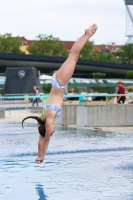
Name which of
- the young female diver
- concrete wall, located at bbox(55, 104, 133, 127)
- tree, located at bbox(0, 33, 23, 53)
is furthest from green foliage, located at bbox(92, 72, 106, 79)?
the young female diver

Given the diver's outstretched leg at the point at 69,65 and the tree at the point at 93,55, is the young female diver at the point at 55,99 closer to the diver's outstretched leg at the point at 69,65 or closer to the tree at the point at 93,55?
the diver's outstretched leg at the point at 69,65

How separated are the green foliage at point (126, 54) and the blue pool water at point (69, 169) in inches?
4494

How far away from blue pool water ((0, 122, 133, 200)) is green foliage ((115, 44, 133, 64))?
11415 cm

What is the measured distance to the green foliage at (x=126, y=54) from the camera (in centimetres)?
12775

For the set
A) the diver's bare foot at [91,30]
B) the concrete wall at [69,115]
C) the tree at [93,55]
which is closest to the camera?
the diver's bare foot at [91,30]

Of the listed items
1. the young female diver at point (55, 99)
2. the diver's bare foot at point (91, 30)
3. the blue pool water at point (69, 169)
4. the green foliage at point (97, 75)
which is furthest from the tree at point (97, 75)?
the young female diver at point (55, 99)

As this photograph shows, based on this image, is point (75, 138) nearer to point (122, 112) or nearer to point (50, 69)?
point (122, 112)

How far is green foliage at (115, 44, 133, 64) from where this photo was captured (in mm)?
127750

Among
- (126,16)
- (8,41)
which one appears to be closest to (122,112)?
(126,16)

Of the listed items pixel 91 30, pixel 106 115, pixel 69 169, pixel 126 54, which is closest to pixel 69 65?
pixel 91 30

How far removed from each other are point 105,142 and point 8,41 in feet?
373

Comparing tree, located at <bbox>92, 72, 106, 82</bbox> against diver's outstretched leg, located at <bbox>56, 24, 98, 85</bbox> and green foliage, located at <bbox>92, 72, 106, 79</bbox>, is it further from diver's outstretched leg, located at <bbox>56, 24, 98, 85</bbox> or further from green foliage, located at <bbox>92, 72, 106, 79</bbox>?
diver's outstretched leg, located at <bbox>56, 24, 98, 85</bbox>

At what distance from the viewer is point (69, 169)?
8.90 m

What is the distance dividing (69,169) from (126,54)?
12246 cm
